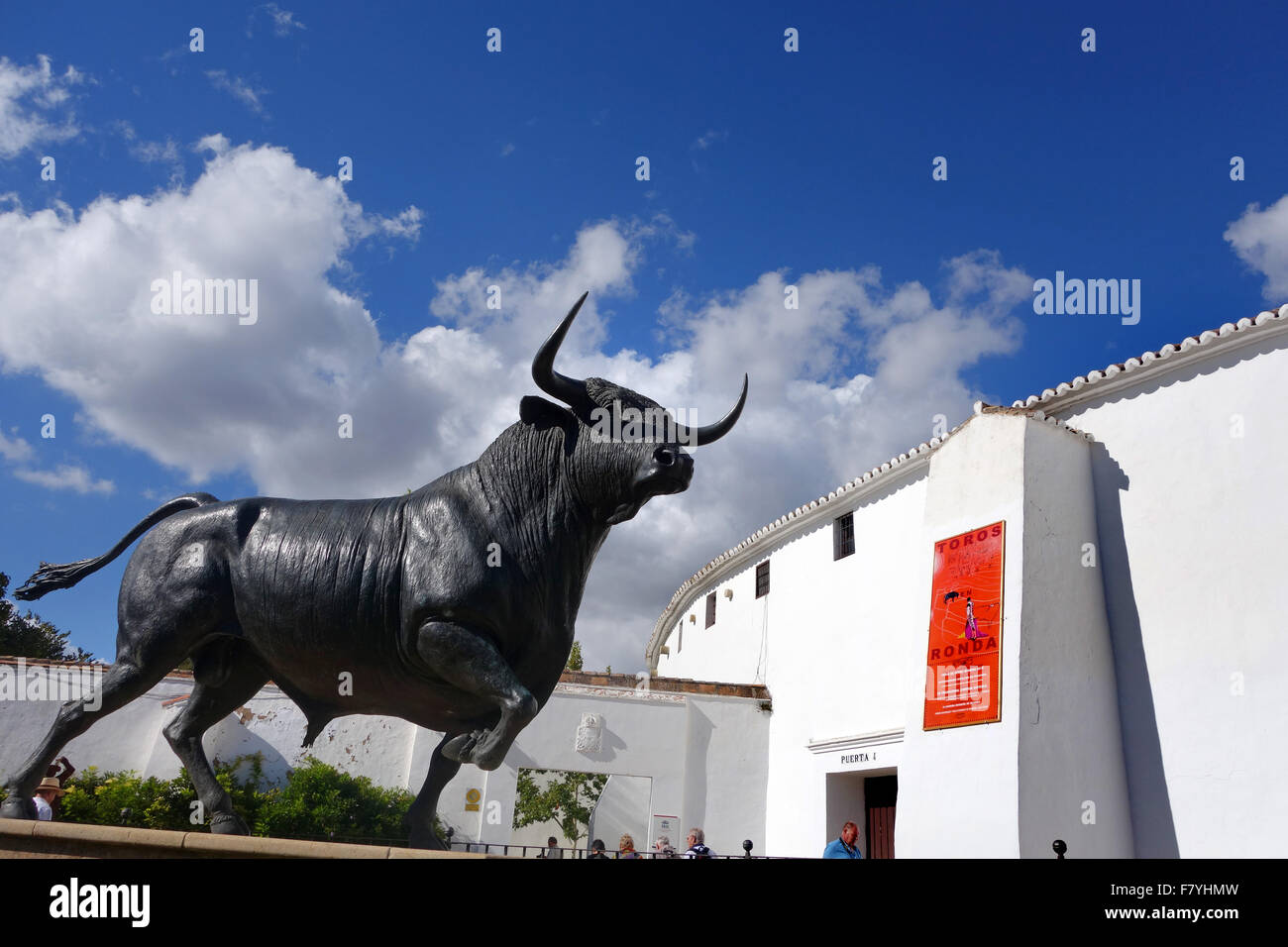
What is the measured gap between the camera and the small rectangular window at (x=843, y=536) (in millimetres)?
15938

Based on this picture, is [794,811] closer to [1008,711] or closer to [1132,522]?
[1008,711]

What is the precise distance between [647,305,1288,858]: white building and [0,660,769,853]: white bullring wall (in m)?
3.98

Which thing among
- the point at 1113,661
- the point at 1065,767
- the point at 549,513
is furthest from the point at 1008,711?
the point at 549,513

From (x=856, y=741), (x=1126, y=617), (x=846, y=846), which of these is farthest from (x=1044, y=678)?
(x=856, y=741)

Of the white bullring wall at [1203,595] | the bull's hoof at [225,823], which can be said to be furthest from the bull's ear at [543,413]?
the white bullring wall at [1203,595]

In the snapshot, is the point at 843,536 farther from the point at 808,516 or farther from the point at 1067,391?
the point at 1067,391

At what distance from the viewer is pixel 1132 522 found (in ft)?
34.7

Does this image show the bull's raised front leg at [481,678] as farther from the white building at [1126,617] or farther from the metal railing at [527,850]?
the white building at [1126,617]

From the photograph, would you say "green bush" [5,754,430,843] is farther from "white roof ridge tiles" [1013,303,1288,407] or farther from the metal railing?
"white roof ridge tiles" [1013,303,1288,407]

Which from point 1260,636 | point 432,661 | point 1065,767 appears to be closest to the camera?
point 432,661

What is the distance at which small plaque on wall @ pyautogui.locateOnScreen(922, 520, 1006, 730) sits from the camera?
33.2 feet

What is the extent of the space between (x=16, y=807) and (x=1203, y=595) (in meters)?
10.2

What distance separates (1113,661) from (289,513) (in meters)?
9.84

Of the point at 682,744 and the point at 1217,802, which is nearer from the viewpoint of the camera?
the point at 1217,802
